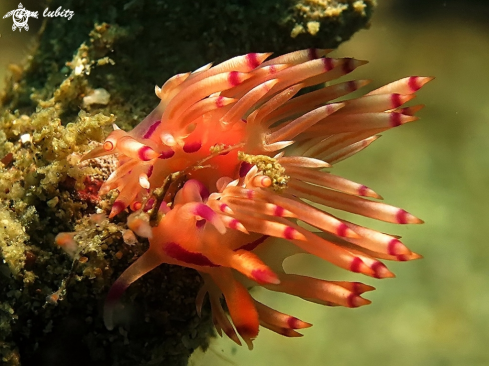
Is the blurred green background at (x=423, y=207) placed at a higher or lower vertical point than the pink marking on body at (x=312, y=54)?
lower

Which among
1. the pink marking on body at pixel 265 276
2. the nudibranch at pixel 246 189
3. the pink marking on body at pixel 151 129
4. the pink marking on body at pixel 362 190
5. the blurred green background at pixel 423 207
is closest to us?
the pink marking on body at pixel 265 276

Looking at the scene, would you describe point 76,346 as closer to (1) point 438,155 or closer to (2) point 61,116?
(2) point 61,116

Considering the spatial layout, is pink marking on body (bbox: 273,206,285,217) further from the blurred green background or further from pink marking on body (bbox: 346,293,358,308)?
the blurred green background

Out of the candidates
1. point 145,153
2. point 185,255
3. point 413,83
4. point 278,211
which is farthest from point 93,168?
point 413,83

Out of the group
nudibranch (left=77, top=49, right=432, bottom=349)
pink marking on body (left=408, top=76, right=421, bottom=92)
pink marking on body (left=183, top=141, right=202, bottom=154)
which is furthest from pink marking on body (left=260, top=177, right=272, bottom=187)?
pink marking on body (left=408, top=76, right=421, bottom=92)

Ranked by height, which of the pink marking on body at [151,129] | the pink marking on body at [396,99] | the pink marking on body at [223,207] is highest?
the pink marking on body at [151,129]

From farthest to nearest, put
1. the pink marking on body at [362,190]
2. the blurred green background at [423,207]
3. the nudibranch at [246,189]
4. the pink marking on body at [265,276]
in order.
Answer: the blurred green background at [423,207] < the pink marking on body at [362,190] < the nudibranch at [246,189] < the pink marking on body at [265,276]

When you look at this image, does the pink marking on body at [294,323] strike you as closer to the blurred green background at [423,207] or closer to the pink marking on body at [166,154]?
the pink marking on body at [166,154]

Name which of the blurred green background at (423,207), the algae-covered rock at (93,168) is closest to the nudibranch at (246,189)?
the algae-covered rock at (93,168)
